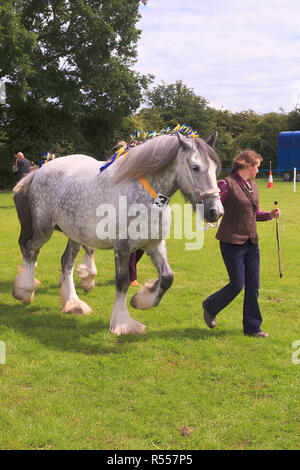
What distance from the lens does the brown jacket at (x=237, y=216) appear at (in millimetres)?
5012

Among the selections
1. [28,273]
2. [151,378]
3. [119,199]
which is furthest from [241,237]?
[28,273]

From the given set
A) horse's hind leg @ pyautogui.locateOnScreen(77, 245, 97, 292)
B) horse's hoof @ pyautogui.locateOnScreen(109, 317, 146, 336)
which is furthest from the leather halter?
horse's hind leg @ pyautogui.locateOnScreen(77, 245, 97, 292)

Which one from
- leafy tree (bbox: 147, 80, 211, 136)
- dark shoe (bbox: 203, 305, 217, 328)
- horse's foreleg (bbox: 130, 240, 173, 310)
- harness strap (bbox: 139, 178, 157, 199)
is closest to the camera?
harness strap (bbox: 139, 178, 157, 199)

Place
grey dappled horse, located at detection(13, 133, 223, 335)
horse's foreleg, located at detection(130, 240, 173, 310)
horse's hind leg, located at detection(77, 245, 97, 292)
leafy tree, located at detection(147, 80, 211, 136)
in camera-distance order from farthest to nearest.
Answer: leafy tree, located at detection(147, 80, 211, 136) → horse's hind leg, located at detection(77, 245, 97, 292) → horse's foreleg, located at detection(130, 240, 173, 310) → grey dappled horse, located at detection(13, 133, 223, 335)

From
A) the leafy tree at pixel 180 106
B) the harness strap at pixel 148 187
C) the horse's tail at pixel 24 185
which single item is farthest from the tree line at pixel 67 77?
the harness strap at pixel 148 187

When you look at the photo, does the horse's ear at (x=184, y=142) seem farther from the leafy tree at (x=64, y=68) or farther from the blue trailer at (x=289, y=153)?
the blue trailer at (x=289, y=153)

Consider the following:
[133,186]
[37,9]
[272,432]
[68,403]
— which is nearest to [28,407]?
[68,403]

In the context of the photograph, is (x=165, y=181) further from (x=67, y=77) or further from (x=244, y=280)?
(x=67, y=77)

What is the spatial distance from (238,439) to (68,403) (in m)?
1.43

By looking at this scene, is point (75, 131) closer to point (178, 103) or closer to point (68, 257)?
point (178, 103)

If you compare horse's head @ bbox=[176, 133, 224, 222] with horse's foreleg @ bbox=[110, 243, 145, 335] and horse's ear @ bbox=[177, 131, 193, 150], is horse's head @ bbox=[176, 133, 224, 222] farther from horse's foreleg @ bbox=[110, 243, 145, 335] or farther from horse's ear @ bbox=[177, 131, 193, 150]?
horse's foreleg @ bbox=[110, 243, 145, 335]

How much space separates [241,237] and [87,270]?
275 cm

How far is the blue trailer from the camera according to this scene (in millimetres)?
39375

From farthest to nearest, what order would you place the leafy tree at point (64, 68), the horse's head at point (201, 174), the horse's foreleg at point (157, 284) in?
the leafy tree at point (64, 68), the horse's foreleg at point (157, 284), the horse's head at point (201, 174)
